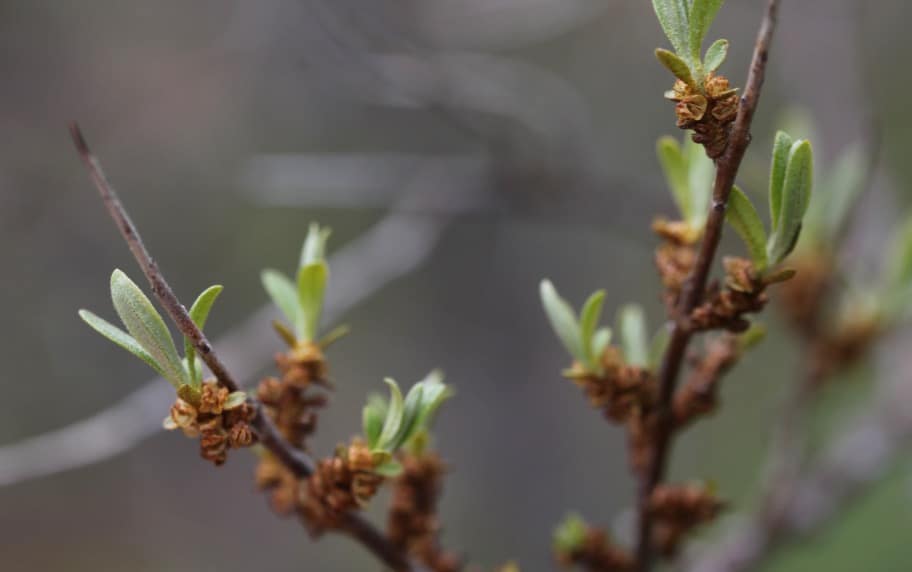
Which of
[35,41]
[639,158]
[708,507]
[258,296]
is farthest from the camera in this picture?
[639,158]

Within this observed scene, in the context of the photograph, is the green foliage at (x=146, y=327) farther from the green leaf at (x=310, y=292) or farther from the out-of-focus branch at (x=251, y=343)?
the out-of-focus branch at (x=251, y=343)

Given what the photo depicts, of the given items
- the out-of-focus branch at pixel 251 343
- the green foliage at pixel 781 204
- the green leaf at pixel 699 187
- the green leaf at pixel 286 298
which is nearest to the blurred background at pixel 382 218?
the out-of-focus branch at pixel 251 343

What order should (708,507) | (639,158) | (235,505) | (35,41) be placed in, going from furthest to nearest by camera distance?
(235,505)
(639,158)
(35,41)
(708,507)

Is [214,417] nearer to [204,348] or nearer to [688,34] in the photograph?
[204,348]

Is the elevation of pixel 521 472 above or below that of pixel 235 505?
below

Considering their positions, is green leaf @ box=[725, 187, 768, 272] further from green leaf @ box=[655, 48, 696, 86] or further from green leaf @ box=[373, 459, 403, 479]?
green leaf @ box=[373, 459, 403, 479]

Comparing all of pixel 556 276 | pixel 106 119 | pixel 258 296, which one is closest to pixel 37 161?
pixel 106 119

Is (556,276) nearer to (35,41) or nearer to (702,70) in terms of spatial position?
(35,41)
